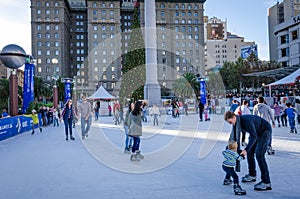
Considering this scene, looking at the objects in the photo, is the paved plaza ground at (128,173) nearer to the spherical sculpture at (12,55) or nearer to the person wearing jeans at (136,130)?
the person wearing jeans at (136,130)

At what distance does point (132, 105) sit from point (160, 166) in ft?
7.00

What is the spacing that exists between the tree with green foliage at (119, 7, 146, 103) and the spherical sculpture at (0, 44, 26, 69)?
19368 millimetres

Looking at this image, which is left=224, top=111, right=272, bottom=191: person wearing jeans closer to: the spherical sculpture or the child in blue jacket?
the child in blue jacket

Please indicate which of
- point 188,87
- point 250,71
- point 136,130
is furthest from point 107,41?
point 136,130

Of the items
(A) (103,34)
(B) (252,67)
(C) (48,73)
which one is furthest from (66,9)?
(B) (252,67)

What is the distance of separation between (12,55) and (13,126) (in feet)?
10.9

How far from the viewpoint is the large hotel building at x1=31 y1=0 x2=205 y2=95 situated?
90.6m

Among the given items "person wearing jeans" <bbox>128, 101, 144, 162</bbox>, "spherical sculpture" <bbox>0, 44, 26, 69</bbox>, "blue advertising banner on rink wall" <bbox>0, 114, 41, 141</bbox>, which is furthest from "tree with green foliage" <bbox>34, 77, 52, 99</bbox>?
"person wearing jeans" <bbox>128, 101, 144, 162</bbox>

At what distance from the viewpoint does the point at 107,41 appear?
9431 cm

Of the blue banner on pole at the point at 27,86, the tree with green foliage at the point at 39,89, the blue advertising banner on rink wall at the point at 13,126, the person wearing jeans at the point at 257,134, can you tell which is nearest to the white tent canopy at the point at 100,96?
the tree with green foliage at the point at 39,89

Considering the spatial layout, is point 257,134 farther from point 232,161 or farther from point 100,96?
point 100,96

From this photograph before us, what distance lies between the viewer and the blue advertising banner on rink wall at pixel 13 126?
12906 millimetres

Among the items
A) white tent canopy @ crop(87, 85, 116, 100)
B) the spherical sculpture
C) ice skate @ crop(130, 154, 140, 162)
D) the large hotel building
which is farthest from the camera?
the large hotel building

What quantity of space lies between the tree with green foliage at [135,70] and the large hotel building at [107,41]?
163ft
